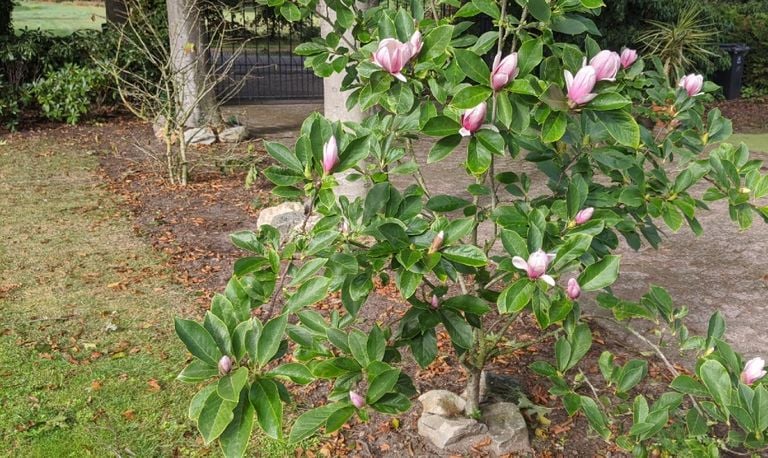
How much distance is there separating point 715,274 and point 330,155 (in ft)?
13.4

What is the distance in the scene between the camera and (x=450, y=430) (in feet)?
8.98

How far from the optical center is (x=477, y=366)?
266cm

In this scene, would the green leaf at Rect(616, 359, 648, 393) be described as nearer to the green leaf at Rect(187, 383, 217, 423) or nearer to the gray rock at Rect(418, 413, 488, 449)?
the gray rock at Rect(418, 413, 488, 449)

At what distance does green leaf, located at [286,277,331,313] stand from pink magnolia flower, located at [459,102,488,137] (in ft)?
1.63

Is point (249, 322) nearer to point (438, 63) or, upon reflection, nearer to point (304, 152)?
point (304, 152)

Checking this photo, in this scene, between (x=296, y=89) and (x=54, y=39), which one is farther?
(x=296, y=89)

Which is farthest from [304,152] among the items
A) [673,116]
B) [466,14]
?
[673,116]

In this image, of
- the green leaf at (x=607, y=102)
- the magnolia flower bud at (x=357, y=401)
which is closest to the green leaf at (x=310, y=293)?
the magnolia flower bud at (x=357, y=401)

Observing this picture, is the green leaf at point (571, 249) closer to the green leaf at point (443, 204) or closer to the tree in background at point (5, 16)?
the green leaf at point (443, 204)

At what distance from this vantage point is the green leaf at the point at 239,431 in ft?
4.64

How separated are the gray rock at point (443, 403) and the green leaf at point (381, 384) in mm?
1247

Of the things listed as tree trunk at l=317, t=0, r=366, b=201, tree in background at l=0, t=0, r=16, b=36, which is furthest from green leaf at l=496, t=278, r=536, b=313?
tree in background at l=0, t=0, r=16, b=36

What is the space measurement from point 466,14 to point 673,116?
0.94 meters

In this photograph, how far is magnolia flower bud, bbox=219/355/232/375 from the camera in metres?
1.47
